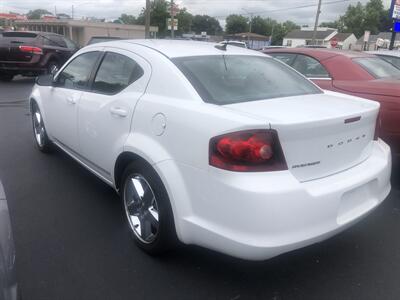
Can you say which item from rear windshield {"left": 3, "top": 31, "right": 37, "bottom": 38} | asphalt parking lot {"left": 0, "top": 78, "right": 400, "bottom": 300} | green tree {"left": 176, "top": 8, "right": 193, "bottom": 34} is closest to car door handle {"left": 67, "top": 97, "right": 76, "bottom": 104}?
asphalt parking lot {"left": 0, "top": 78, "right": 400, "bottom": 300}

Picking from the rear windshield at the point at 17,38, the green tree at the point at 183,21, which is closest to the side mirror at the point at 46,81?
the rear windshield at the point at 17,38

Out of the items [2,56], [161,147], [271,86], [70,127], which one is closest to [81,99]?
[70,127]

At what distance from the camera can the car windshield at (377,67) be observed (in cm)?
500

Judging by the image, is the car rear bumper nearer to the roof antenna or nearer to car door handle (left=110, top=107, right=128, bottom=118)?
car door handle (left=110, top=107, right=128, bottom=118)

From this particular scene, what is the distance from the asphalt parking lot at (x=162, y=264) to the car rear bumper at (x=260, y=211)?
16.1 inches

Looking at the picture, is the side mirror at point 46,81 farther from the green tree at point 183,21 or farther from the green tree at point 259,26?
the green tree at point 259,26

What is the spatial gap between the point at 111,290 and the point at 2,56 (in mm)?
11533

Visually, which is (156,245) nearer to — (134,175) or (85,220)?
(134,175)

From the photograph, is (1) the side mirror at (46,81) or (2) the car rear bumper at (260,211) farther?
(1) the side mirror at (46,81)

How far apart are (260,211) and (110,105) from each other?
5.67 feet

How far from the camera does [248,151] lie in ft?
7.39

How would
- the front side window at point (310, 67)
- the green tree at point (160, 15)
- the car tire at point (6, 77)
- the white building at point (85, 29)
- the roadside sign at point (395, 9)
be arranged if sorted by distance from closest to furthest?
the front side window at point (310, 67)
the roadside sign at point (395, 9)
the car tire at point (6, 77)
the white building at point (85, 29)
the green tree at point (160, 15)

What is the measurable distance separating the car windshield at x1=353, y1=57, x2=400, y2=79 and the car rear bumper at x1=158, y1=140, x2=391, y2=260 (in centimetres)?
297

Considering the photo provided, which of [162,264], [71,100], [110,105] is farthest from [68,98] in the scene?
[162,264]
